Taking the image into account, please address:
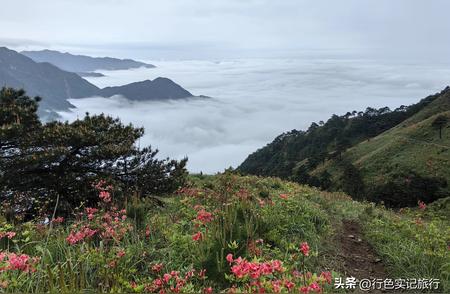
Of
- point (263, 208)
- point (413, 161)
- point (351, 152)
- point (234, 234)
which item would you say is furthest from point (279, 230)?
point (351, 152)

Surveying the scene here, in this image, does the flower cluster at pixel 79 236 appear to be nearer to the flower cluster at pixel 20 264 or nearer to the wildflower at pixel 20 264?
the flower cluster at pixel 20 264

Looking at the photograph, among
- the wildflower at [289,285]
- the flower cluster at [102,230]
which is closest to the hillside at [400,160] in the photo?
the flower cluster at [102,230]

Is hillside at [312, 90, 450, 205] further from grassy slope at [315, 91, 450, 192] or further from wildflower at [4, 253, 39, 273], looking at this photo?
wildflower at [4, 253, 39, 273]

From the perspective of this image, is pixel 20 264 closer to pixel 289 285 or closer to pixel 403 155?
pixel 289 285

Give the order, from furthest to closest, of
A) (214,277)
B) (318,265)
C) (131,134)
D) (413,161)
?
(413,161) → (131,134) → (318,265) → (214,277)

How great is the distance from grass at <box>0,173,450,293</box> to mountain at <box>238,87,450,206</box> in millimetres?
39775

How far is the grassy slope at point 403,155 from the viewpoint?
224 feet

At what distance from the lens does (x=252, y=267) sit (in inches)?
127

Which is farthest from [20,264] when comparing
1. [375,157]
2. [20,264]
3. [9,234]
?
[375,157]

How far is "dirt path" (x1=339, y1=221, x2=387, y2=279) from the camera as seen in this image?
18.1 ft

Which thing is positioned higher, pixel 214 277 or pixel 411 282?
pixel 214 277

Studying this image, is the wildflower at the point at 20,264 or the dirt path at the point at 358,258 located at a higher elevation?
the wildflower at the point at 20,264

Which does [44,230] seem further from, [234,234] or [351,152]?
[351,152]

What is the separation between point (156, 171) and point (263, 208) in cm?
700
